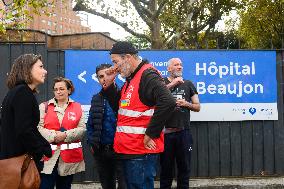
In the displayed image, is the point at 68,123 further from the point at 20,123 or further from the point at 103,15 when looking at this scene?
the point at 103,15

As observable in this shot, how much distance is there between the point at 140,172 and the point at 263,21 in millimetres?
29371

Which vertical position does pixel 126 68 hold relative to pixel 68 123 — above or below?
above

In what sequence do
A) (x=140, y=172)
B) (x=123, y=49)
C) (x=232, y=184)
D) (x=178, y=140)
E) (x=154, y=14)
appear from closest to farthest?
(x=140, y=172), (x=123, y=49), (x=178, y=140), (x=232, y=184), (x=154, y=14)

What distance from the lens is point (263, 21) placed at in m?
31.4

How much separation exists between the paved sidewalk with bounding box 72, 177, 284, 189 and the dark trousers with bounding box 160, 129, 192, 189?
0.78 metres

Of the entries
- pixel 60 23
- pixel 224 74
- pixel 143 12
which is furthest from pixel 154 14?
pixel 60 23

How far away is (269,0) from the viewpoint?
31.1 m

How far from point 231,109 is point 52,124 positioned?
3.26 metres

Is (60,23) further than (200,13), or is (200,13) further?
(60,23)

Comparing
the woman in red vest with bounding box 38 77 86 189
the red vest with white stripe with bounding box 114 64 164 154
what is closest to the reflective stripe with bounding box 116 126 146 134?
the red vest with white stripe with bounding box 114 64 164 154

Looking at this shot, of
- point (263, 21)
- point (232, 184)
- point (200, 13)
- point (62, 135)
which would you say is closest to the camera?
point (62, 135)

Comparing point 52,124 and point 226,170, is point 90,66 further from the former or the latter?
point 226,170

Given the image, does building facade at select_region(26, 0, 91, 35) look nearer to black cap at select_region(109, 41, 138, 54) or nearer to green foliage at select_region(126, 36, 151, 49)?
green foliage at select_region(126, 36, 151, 49)

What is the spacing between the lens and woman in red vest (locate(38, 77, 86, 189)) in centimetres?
510
